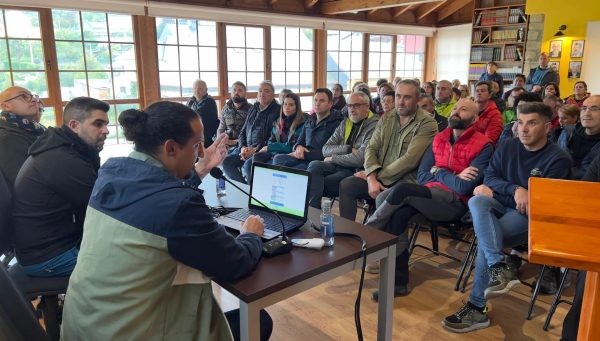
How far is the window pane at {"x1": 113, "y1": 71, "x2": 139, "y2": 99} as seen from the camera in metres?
6.30

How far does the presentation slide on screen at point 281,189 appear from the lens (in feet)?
5.97

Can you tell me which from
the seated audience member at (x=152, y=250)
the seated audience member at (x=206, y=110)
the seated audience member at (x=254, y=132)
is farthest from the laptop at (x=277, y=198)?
the seated audience member at (x=206, y=110)

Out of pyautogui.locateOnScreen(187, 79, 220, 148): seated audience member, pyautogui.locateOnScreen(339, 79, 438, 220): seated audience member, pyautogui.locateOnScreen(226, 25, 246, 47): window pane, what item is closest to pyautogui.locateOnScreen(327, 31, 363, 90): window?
pyautogui.locateOnScreen(226, 25, 246, 47): window pane

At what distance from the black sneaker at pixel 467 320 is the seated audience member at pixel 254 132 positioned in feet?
8.52

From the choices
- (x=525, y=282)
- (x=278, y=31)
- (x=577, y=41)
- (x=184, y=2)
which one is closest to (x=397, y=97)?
(x=525, y=282)

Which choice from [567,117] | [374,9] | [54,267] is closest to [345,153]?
[567,117]

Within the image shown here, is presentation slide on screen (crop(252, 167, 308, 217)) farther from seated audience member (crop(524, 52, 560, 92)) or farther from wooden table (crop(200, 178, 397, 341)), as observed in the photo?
seated audience member (crop(524, 52, 560, 92))

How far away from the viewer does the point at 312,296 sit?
2.62 m

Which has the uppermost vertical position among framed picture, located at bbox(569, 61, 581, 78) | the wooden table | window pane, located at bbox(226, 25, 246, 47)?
window pane, located at bbox(226, 25, 246, 47)

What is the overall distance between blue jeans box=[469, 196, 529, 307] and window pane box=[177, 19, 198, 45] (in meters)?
5.77

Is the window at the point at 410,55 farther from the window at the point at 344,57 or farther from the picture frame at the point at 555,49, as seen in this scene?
the picture frame at the point at 555,49

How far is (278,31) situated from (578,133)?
595cm

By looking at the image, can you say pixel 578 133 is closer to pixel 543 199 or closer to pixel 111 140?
pixel 543 199

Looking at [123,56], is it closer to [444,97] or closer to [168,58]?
[168,58]
